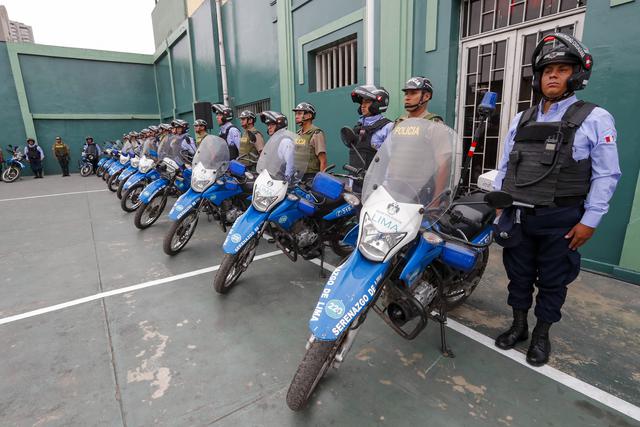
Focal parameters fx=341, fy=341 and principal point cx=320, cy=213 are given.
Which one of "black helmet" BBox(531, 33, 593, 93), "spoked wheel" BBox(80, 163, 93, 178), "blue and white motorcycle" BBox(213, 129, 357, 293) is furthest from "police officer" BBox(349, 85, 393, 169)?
"spoked wheel" BBox(80, 163, 93, 178)

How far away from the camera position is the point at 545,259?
2.15m

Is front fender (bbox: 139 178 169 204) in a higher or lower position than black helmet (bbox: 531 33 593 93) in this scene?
lower

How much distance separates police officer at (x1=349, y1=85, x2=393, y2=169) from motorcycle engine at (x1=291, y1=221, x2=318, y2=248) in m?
0.92

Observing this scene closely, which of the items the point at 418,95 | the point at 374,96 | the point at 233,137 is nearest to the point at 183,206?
the point at 233,137

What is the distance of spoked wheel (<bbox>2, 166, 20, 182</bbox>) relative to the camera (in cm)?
1375

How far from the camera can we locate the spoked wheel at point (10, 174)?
13.8 metres

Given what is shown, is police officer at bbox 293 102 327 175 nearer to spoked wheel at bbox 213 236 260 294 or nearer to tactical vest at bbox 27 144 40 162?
spoked wheel at bbox 213 236 260 294

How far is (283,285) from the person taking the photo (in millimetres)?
3467

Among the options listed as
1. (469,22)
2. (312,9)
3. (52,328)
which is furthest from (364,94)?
(312,9)

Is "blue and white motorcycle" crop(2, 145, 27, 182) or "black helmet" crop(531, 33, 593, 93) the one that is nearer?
"black helmet" crop(531, 33, 593, 93)

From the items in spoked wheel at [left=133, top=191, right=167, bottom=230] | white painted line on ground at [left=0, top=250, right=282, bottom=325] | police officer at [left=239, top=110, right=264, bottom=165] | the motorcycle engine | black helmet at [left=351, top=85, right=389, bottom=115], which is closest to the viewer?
white painted line on ground at [left=0, top=250, right=282, bottom=325]

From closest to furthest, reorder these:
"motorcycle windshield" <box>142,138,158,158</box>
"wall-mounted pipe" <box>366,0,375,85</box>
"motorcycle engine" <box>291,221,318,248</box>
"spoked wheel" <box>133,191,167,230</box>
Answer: "motorcycle engine" <box>291,221,318,248</box>, "wall-mounted pipe" <box>366,0,375,85</box>, "spoked wheel" <box>133,191,167,230</box>, "motorcycle windshield" <box>142,138,158,158</box>

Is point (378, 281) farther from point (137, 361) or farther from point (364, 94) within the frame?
point (364, 94)

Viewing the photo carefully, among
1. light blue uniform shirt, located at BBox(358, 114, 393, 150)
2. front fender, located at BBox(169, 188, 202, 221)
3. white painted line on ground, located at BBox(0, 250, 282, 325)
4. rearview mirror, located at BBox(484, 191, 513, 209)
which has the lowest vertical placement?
white painted line on ground, located at BBox(0, 250, 282, 325)
